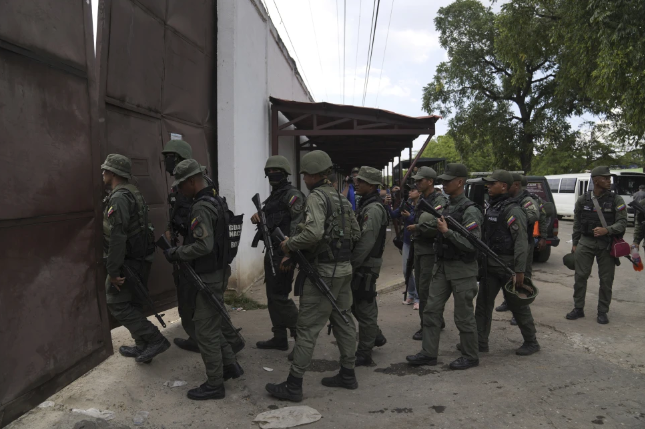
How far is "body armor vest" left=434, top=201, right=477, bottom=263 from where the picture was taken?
13.3ft

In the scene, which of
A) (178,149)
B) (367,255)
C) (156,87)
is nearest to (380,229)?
(367,255)

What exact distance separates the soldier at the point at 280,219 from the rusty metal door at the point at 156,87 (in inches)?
50.8

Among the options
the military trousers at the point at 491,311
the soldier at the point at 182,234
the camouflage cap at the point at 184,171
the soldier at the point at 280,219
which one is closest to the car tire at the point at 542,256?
the military trousers at the point at 491,311

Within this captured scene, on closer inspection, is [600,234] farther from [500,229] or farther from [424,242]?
[424,242]

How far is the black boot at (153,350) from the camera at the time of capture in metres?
3.83

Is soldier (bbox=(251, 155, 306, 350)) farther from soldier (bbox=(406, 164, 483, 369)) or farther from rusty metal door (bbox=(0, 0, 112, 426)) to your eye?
rusty metal door (bbox=(0, 0, 112, 426))

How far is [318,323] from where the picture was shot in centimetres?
355

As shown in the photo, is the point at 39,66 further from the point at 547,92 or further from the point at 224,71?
the point at 547,92

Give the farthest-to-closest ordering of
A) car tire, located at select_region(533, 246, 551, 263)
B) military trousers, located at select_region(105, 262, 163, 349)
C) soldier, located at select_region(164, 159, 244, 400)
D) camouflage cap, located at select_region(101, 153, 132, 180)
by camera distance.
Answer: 1. car tire, located at select_region(533, 246, 551, 263)
2. military trousers, located at select_region(105, 262, 163, 349)
3. camouflage cap, located at select_region(101, 153, 132, 180)
4. soldier, located at select_region(164, 159, 244, 400)

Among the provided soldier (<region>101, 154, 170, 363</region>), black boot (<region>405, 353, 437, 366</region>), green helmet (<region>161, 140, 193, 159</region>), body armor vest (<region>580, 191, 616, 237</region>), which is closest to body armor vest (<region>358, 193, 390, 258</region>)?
black boot (<region>405, 353, 437, 366</region>)

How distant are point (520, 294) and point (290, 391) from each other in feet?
7.63

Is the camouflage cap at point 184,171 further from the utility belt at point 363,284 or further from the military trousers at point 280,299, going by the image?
the utility belt at point 363,284

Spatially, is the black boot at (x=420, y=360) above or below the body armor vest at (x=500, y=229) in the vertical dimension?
below

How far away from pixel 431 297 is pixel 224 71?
3973 mm
